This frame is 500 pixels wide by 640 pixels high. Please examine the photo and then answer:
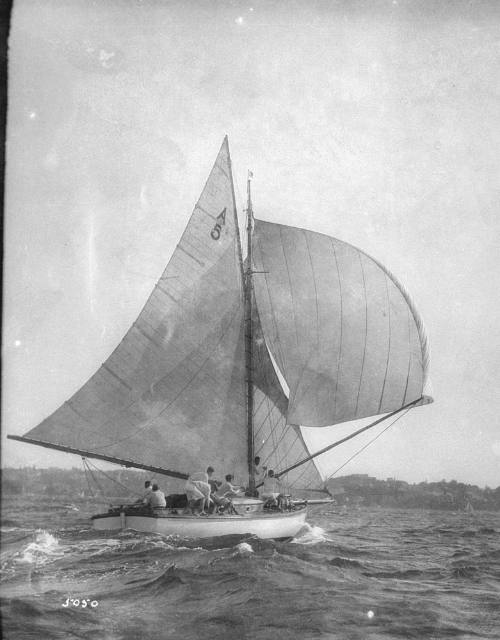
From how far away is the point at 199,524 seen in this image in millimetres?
12391

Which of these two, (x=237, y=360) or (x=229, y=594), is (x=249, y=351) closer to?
(x=237, y=360)

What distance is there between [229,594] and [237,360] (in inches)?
313

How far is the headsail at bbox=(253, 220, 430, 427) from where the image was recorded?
1252 cm

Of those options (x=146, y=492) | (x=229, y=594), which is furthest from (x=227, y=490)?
(x=229, y=594)

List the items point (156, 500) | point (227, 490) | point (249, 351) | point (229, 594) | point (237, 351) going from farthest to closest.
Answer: point (249, 351)
point (237, 351)
point (227, 490)
point (156, 500)
point (229, 594)

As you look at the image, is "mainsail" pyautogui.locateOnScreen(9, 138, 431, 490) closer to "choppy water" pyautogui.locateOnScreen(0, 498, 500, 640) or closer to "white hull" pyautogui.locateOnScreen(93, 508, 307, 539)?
"white hull" pyautogui.locateOnScreen(93, 508, 307, 539)

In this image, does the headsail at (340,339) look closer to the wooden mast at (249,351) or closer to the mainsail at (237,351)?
the mainsail at (237,351)

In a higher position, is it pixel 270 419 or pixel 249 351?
pixel 249 351

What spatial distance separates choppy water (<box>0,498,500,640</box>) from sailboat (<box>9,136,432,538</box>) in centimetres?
287

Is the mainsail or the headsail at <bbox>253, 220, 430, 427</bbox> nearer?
the mainsail

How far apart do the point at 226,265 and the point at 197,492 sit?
218 inches

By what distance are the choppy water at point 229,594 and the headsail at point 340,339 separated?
3537 mm

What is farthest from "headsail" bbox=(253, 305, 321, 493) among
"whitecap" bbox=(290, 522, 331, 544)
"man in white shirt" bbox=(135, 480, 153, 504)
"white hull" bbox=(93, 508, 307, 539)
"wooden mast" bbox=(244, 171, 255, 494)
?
"man in white shirt" bbox=(135, 480, 153, 504)

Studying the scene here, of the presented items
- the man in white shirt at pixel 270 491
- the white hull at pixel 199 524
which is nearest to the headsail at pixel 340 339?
the man in white shirt at pixel 270 491
